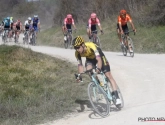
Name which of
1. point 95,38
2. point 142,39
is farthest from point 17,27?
point 95,38

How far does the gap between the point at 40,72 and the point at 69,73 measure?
1020 millimetres

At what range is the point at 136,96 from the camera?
9312 millimetres

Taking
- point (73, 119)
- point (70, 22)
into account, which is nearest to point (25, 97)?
point (73, 119)

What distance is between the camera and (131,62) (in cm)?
1445

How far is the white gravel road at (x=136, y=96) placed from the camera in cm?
757

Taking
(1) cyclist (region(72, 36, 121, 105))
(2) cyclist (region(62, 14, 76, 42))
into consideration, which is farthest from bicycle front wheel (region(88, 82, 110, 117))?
(2) cyclist (region(62, 14, 76, 42))

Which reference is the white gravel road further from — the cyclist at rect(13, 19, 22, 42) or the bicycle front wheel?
the cyclist at rect(13, 19, 22, 42)

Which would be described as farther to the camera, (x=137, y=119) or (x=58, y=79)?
(x=58, y=79)

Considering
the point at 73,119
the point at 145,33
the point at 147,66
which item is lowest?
the point at 73,119

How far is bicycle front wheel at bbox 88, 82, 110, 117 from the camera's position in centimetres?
804

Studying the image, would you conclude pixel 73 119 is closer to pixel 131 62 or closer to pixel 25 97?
pixel 25 97

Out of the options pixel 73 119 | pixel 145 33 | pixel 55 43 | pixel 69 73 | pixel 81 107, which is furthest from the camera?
pixel 55 43

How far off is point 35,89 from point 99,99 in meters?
3.09

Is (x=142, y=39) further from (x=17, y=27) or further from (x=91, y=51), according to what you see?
(x=91, y=51)
